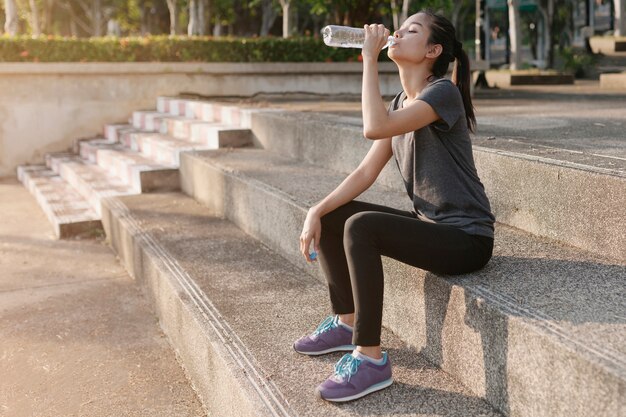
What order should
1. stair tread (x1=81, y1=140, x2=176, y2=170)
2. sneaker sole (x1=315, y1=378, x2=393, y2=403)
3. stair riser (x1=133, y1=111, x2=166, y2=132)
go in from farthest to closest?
stair riser (x1=133, y1=111, x2=166, y2=132) → stair tread (x1=81, y1=140, x2=176, y2=170) → sneaker sole (x1=315, y1=378, x2=393, y2=403)

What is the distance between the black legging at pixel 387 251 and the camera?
2412mm

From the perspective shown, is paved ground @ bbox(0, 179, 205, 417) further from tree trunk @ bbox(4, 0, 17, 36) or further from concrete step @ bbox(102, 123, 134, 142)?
tree trunk @ bbox(4, 0, 17, 36)

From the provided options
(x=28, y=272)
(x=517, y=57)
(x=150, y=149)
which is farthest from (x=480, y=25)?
(x=28, y=272)

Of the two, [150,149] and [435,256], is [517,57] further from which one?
[435,256]

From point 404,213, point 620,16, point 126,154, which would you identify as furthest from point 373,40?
point 620,16

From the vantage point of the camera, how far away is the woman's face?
105 inches

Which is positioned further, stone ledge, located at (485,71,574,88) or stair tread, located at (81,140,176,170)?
stone ledge, located at (485,71,574,88)

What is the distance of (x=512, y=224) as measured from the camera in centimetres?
326

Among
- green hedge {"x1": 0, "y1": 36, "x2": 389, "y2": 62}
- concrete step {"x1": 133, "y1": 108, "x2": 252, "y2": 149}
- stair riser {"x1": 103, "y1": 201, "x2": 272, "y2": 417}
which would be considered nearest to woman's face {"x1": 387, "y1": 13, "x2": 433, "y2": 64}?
stair riser {"x1": 103, "y1": 201, "x2": 272, "y2": 417}

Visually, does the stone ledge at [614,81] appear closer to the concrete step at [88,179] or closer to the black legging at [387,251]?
the concrete step at [88,179]

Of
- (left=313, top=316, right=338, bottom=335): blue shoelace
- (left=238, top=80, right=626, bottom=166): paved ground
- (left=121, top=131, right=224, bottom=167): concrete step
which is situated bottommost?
(left=313, top=316, right=338, bottom=335): blue shoelace

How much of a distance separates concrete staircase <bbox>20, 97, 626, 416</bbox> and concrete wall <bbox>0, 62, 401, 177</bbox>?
16.9 feet

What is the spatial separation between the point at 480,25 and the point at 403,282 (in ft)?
58.7

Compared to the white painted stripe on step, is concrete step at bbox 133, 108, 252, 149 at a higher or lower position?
higher
